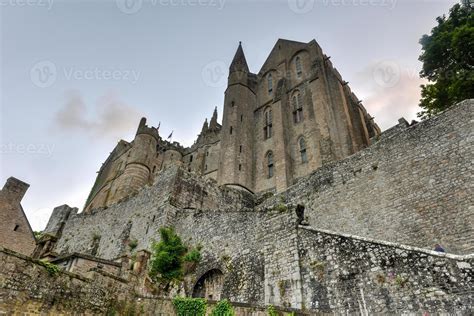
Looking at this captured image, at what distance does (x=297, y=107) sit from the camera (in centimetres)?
2789

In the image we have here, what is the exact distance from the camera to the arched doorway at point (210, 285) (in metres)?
12.6

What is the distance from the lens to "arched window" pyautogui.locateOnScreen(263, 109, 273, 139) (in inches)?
1140

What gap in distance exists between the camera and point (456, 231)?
10.6 m

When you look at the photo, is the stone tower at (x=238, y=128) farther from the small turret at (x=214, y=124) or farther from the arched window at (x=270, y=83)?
the small turret at (x=214, y=124)

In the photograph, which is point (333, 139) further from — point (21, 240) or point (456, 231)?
point (21, 240)

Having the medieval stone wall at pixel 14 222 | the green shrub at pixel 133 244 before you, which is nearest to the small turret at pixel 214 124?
the medieval stone wall at pixel 14 222

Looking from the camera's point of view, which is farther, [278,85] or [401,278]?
[278,85]

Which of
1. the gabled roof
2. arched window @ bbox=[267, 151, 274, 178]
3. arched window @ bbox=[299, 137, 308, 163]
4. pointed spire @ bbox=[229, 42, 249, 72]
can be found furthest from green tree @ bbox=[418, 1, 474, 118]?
pointed spire @ bbox=[229, 42, 249, 72]

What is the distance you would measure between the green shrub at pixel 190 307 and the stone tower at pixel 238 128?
54.9 feet

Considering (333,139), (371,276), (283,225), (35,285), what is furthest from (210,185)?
(371,276)

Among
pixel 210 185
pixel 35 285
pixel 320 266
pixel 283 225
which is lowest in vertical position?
pixel 35 285

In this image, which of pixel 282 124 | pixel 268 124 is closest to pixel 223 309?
pixel 282 124

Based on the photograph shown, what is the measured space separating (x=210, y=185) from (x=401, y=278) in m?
15.9

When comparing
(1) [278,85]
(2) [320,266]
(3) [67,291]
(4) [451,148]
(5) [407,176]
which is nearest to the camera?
(2) [320,266]
